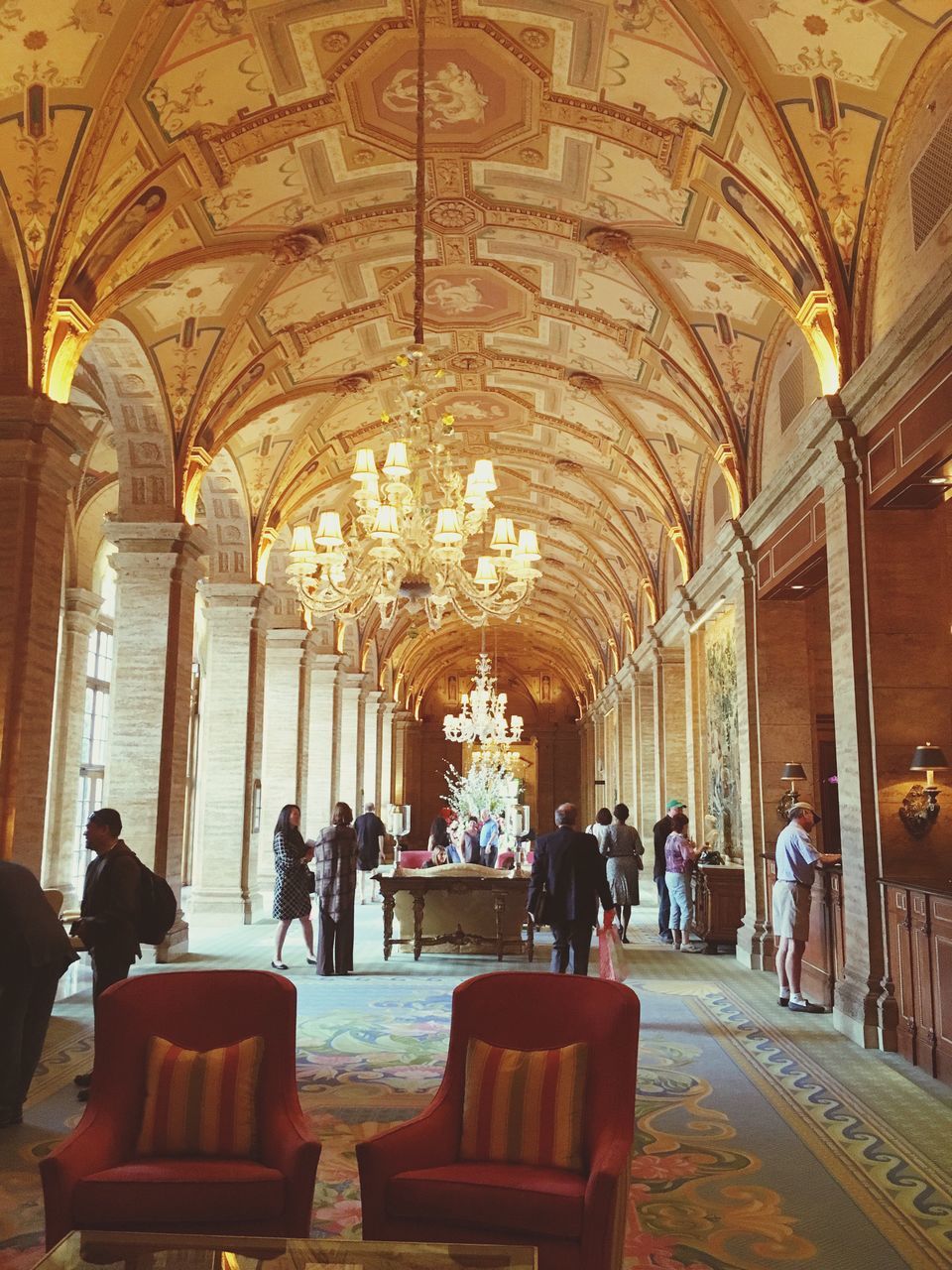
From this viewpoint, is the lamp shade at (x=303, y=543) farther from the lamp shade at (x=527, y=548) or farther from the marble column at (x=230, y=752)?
the marble column at (x=230, y=752)

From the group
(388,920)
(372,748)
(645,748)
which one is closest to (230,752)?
(388,920)

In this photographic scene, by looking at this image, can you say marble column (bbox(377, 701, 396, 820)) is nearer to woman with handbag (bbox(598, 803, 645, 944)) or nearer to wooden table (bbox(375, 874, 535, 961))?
woman with handbag (bbox(598, 803, 645, 944))

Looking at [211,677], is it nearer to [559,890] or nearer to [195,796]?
[195,796]

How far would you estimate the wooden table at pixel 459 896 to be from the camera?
9781 millimetres

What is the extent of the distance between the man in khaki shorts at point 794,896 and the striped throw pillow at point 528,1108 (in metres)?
4.85

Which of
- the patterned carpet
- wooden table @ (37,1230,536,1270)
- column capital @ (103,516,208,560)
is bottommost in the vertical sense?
the patterned carpet

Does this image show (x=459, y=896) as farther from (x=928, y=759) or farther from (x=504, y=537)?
(x=928, y=759)

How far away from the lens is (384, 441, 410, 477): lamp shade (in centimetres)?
760

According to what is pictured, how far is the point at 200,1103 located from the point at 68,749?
509 inches

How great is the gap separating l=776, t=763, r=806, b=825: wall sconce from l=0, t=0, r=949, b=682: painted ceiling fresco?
3001mm

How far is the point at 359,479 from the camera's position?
7.89 m

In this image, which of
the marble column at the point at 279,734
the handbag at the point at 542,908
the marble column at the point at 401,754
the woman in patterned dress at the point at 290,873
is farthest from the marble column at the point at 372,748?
the handbag at the point at 542,908

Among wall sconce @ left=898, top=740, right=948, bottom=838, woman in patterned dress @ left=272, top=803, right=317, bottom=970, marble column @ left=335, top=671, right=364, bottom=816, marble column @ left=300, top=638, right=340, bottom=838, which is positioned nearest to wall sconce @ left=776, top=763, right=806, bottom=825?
wall sconce @ left=898, top=740, right=948, bottom=838

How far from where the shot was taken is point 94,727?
647 inches
